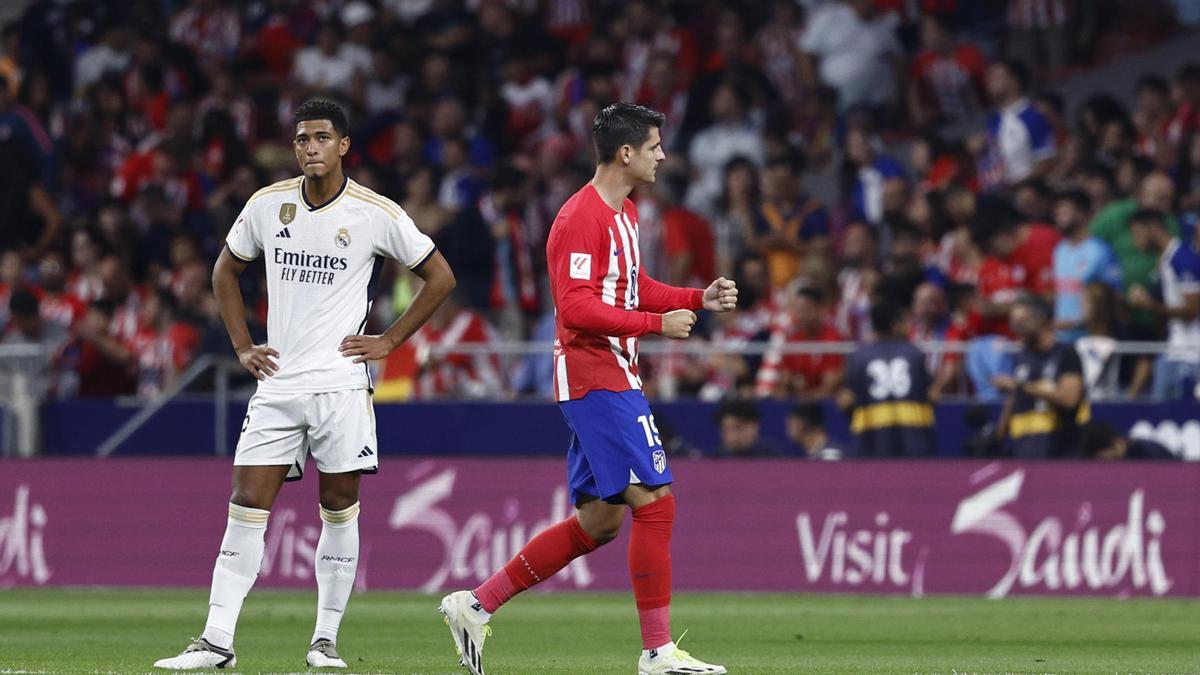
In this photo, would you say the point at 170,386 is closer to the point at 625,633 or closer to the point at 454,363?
the point at 454,363

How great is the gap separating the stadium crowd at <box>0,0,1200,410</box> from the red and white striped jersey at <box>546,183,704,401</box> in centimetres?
739

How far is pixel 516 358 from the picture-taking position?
59.3 feet

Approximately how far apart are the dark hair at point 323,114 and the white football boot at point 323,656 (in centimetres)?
232

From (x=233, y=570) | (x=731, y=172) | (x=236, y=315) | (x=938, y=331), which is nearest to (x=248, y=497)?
(x=233, y=570)

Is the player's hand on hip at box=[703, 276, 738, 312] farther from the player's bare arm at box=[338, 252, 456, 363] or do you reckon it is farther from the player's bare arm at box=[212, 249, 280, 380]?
the player's bare arm at box=[212, 249, 280, 380]

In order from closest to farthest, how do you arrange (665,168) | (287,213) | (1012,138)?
(287,213) < (1012,138) < (665,168)

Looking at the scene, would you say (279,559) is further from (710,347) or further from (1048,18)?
(1048,18)

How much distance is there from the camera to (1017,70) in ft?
63.4

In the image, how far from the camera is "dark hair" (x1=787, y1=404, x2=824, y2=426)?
16.2 meters

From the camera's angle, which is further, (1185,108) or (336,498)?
(1185,108)

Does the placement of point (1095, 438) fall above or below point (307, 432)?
below

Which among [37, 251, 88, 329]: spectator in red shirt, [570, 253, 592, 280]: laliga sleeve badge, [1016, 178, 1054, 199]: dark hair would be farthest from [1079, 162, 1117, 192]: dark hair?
[570, 253, 592, 280]: laliga sleeve badge

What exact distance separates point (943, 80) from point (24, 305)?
9370 millimetres

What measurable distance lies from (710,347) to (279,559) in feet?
13.4
